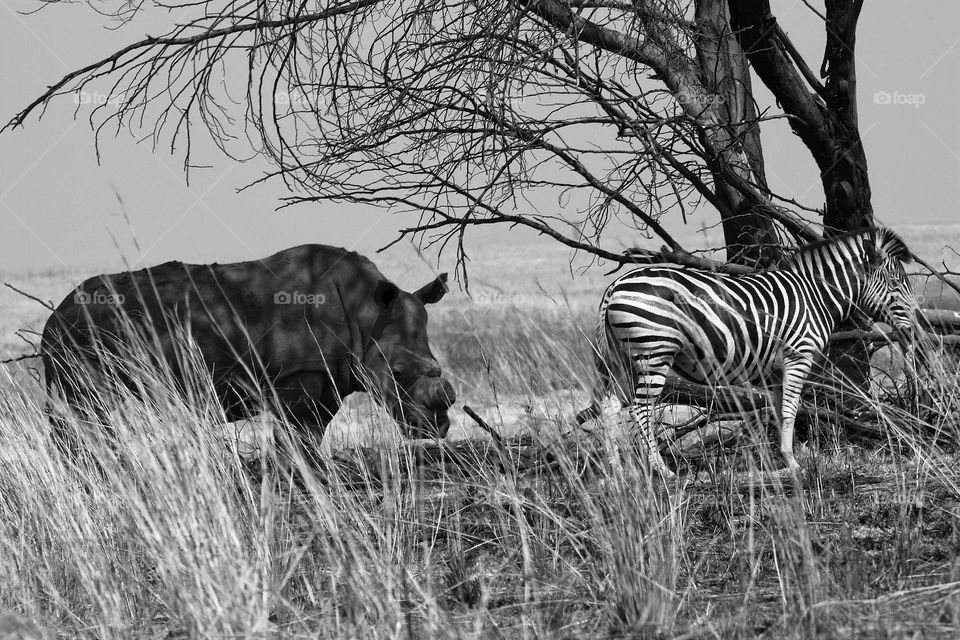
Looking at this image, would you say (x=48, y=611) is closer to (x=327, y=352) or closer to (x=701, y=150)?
(x=327, y=352)

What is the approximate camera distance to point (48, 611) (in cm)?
414

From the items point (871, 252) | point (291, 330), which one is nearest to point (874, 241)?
point (871, 252)

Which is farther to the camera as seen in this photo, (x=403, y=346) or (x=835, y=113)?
(x=835, y=113)

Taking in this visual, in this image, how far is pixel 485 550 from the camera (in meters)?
4.72

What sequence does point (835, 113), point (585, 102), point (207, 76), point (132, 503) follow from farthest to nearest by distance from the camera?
point (835, 113) < point (207, 76) < point (585, 102) < point (132, 503)

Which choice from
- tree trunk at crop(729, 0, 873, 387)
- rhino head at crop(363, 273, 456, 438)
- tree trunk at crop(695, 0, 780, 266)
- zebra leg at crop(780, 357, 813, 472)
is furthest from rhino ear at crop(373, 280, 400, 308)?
tree trunk at crop(729, 0, 873, 387)

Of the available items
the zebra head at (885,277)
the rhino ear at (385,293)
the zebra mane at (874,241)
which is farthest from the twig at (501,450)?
the zebra head at (885,277)

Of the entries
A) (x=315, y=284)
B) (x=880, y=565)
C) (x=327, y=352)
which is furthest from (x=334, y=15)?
(x=880, y=565)

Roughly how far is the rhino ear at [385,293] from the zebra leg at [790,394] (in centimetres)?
278

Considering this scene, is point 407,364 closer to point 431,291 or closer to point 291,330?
point 431,291

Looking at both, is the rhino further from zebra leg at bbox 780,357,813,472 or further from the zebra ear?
the zebra ear

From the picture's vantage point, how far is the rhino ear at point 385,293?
704cm

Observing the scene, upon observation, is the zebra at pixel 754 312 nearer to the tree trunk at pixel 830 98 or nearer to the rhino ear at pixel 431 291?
the tree trunk at pixel 830 98

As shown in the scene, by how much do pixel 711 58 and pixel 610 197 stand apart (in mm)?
2124
